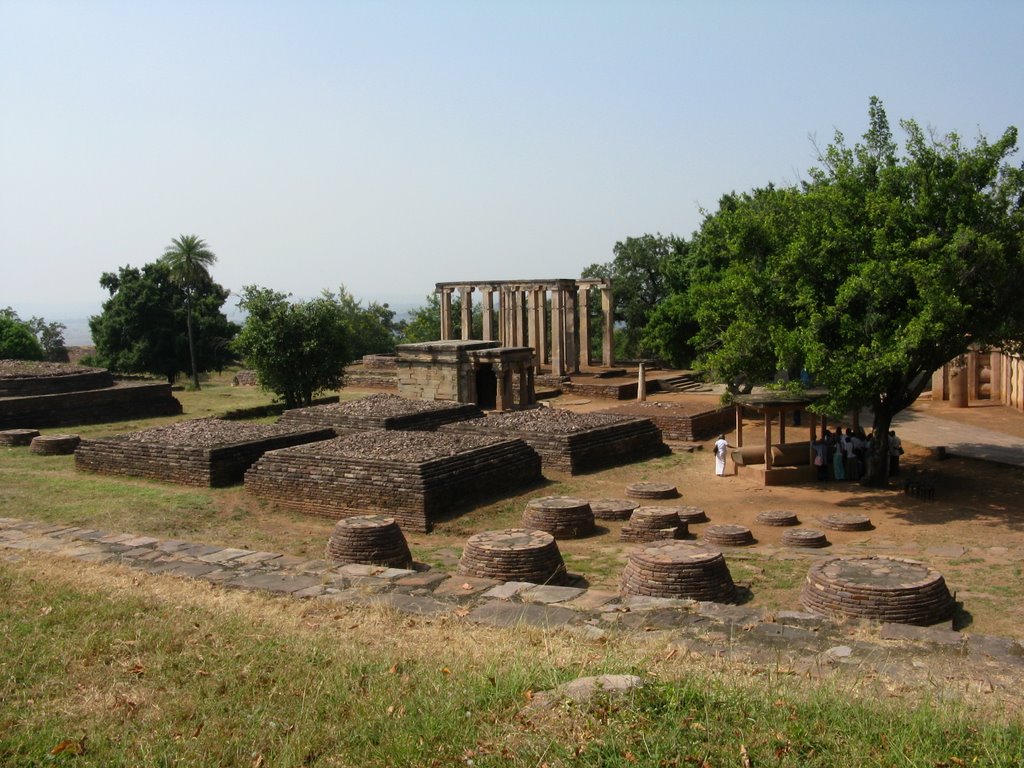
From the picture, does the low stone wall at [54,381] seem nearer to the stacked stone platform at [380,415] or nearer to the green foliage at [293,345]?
the green foliage at [293,345]

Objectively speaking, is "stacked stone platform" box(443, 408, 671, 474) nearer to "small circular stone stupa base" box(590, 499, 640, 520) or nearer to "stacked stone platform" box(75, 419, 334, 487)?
"small circular stone stupa base" box(590, 499, 640, 520)

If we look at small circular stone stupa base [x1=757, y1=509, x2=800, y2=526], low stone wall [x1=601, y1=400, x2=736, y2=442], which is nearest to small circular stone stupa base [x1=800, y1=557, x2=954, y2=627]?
small circular stone stupa base [x1=757, y1=509, x2=800, y2=526]

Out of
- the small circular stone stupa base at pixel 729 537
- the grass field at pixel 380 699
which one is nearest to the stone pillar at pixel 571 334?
the small circular stone stupa base at pixel 729 537

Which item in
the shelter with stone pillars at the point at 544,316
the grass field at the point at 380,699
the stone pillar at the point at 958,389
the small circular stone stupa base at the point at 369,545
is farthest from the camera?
the shelter with stone pillars at the point at 544,316

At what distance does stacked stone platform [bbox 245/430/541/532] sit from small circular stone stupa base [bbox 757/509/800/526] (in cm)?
418

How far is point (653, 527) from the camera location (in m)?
12.3

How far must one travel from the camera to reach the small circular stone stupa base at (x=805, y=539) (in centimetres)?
1212

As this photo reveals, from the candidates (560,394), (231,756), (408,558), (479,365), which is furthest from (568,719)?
(560,394)

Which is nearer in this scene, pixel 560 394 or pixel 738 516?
pixel 738 516

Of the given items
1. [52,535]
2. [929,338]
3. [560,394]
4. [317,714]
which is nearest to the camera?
[317,714]

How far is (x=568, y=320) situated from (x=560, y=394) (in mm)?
4068

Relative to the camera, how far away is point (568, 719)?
4.75m

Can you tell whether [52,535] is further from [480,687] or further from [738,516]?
[738,516]

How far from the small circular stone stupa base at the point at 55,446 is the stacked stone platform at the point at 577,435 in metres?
7.53
